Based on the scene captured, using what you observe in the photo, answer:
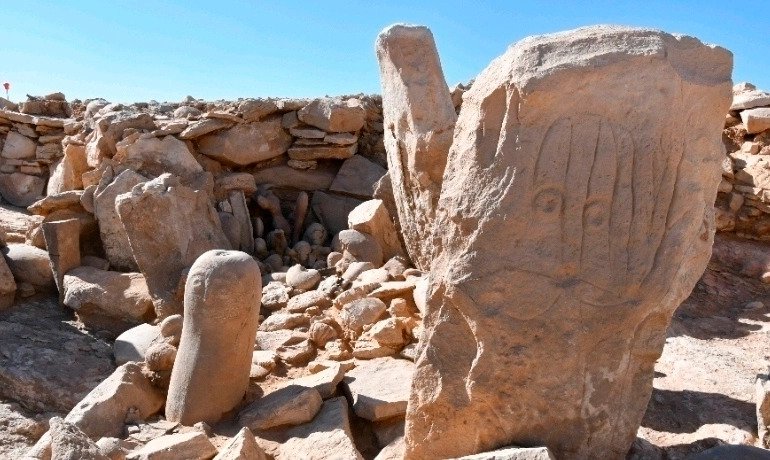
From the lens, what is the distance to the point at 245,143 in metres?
7.73

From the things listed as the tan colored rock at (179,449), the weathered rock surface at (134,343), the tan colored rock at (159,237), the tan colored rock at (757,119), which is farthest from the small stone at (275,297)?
the tan colored rock at (757,119)

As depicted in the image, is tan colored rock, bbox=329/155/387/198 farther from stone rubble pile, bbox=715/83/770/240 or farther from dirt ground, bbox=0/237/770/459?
stone rubble pile, bbox=715/83/770/240

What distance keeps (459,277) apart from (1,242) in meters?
5.54

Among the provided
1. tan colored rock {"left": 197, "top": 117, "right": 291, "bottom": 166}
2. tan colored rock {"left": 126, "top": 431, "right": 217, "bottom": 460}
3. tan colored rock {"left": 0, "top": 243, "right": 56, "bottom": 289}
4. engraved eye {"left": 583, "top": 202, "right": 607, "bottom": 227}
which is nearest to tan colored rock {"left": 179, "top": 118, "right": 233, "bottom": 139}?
tan colored rock {"left": 197, "top": 117, "right": 291, "bottom": 166}

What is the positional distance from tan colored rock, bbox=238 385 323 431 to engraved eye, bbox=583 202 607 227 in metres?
1.90

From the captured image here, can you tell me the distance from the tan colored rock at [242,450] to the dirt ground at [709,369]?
171 cm

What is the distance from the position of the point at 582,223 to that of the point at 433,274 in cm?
65

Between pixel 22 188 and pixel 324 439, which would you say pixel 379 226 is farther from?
pixel 22 188

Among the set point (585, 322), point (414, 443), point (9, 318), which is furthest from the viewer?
point (9, 318)

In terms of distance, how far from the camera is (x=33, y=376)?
506 cm

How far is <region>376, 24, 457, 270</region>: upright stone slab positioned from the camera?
502 cm

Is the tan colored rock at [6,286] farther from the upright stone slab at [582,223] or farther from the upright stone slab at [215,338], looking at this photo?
the upright stone slab at [582,223]

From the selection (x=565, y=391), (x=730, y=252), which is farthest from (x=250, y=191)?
(x=565, y=391)

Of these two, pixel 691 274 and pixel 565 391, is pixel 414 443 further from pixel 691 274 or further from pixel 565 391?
pixel 691 274
